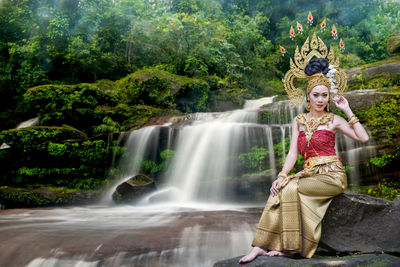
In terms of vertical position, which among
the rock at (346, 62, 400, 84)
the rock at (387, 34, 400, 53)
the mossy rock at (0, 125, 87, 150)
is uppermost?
the rock at (387, 34, 400, 53)

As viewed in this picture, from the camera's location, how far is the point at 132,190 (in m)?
→ 8.22

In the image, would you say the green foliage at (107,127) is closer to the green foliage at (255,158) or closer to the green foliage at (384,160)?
the green foliage at (255,158)

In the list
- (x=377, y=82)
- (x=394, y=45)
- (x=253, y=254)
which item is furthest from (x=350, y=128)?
(x=394, y=45)

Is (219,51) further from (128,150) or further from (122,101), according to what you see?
(128,150)

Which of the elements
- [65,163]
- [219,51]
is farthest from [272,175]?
[219,51]

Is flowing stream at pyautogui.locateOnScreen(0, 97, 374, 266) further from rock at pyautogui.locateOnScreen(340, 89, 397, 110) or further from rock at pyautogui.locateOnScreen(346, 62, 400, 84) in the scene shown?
rock at pyautogui.locateOnScreen(346, 62, 400, 84)

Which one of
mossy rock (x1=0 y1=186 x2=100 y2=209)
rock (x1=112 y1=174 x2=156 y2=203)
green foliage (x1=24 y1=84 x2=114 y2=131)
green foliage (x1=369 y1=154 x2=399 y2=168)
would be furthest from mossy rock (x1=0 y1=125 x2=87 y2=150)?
green foliage (x1=369 y1=154 x2=399 y2=168)

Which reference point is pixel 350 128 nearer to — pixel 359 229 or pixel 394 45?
pixel 359 229

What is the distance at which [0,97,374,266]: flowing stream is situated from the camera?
374 cm

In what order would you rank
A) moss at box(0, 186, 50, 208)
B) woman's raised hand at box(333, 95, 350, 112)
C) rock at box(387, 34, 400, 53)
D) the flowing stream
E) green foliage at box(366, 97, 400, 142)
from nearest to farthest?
woman's raised hand at box(333, 95, 350, 112)
the flowing stream
green foliage at box(366, 97, 400, 142)
moss at box(0, 186, 50, 208)
rock at box(387, 34, 400, 53)

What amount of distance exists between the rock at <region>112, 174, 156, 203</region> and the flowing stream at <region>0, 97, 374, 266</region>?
24 cm

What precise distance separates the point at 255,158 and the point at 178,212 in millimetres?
2752

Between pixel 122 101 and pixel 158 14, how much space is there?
8035 mm

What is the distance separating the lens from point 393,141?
22.9ft
